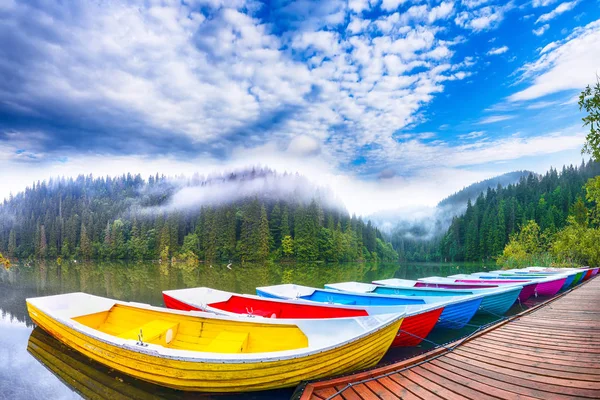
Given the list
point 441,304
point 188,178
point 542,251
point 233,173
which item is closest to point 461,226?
point 542,251

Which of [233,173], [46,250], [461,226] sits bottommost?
[46,250]

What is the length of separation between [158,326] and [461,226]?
11725 centimetres

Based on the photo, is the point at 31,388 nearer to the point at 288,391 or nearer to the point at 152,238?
the point at 288,391

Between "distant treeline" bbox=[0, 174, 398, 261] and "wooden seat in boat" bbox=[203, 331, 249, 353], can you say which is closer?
"wooden seat in boat" bbox=[203, 331, 249, 353]

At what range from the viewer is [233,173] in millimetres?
138750

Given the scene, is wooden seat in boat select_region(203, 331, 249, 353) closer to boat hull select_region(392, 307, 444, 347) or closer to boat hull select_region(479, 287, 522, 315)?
boat hull select_region(392, 307, 444, 347)

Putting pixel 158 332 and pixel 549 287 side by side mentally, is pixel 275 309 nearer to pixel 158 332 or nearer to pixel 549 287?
pixel 158 332

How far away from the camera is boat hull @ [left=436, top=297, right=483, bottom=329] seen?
9.98 m

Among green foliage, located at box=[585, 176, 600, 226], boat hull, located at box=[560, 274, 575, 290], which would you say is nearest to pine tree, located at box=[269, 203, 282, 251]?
green foliage, located at box=[585, 176, 600, 226]

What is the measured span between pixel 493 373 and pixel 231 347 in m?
4.95

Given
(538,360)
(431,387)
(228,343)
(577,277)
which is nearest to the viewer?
(431,387)

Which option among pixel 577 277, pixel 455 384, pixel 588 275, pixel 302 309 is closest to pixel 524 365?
pixel 455 384

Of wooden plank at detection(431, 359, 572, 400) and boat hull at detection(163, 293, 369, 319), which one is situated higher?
wooden plank at detection(431, 359, 572, 400)

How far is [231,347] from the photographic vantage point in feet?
22.7
